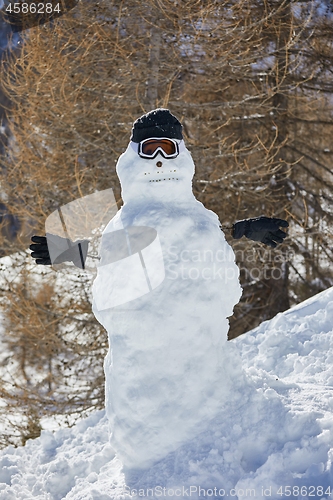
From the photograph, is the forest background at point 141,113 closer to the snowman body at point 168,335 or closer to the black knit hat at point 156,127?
the black knit hat at point 156,127

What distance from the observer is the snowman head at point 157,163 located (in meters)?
2.94

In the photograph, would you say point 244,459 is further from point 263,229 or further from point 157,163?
point 157,163

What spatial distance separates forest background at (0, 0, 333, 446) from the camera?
6.16 m

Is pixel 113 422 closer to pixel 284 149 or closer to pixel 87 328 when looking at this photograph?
pixel 87 328

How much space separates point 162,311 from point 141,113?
4.41 meters

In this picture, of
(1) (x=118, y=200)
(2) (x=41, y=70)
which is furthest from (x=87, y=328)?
(2) (x=41, y=70)

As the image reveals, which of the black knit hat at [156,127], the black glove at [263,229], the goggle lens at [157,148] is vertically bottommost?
the black glove at [263,229]

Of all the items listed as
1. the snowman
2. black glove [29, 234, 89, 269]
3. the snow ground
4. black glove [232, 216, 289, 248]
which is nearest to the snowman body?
the snowman

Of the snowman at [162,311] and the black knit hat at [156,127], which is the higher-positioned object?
the black knit hat at [156,127]

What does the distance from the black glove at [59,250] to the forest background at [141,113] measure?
8.37 feet

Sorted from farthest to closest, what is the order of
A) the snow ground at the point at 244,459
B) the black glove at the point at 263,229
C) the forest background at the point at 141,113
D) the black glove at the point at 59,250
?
the forest background at the point at 141,113 → the black glove at the point at 59,250 → the black glove at the point at 263,229 → the snow ground at the point at 244,459

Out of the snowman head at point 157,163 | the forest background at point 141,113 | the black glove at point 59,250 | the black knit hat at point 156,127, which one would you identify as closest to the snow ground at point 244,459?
the snowman head at point 157,163

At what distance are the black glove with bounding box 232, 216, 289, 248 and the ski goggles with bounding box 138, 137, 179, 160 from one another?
24.1 inches

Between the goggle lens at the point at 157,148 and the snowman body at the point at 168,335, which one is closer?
the snowman body at the point at 168,335
